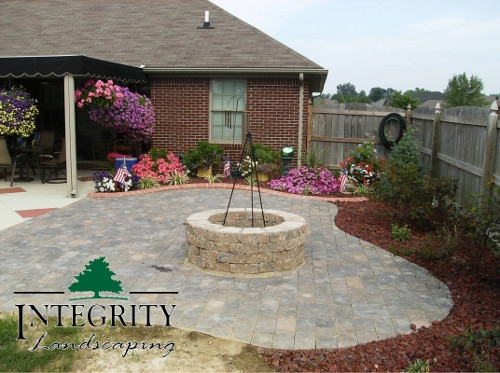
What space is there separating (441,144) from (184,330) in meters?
6.82

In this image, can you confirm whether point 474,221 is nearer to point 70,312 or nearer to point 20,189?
point 70,312

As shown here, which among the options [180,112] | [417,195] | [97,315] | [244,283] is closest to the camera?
[97,315]

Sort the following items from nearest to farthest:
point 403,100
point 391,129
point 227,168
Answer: point 227,168 < point 391,129 < point 403,100

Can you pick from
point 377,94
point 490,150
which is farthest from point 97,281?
point 377,94

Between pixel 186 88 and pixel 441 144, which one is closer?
pixel 441 144

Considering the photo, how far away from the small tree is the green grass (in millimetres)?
803

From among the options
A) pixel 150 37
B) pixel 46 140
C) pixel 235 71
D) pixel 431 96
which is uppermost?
pixel 431 96

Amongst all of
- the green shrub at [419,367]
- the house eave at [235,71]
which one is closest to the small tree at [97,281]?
the green shrub at [419,367]

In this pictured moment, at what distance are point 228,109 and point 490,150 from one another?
703cm

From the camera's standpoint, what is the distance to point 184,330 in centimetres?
389

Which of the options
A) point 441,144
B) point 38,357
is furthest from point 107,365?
point 441,144

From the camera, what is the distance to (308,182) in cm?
1037

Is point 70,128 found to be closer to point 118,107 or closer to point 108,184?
point 118,107

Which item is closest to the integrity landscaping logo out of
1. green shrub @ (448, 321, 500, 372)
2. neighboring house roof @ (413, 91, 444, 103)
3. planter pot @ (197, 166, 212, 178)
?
green shrub @ (448, 321, 500, 372)
